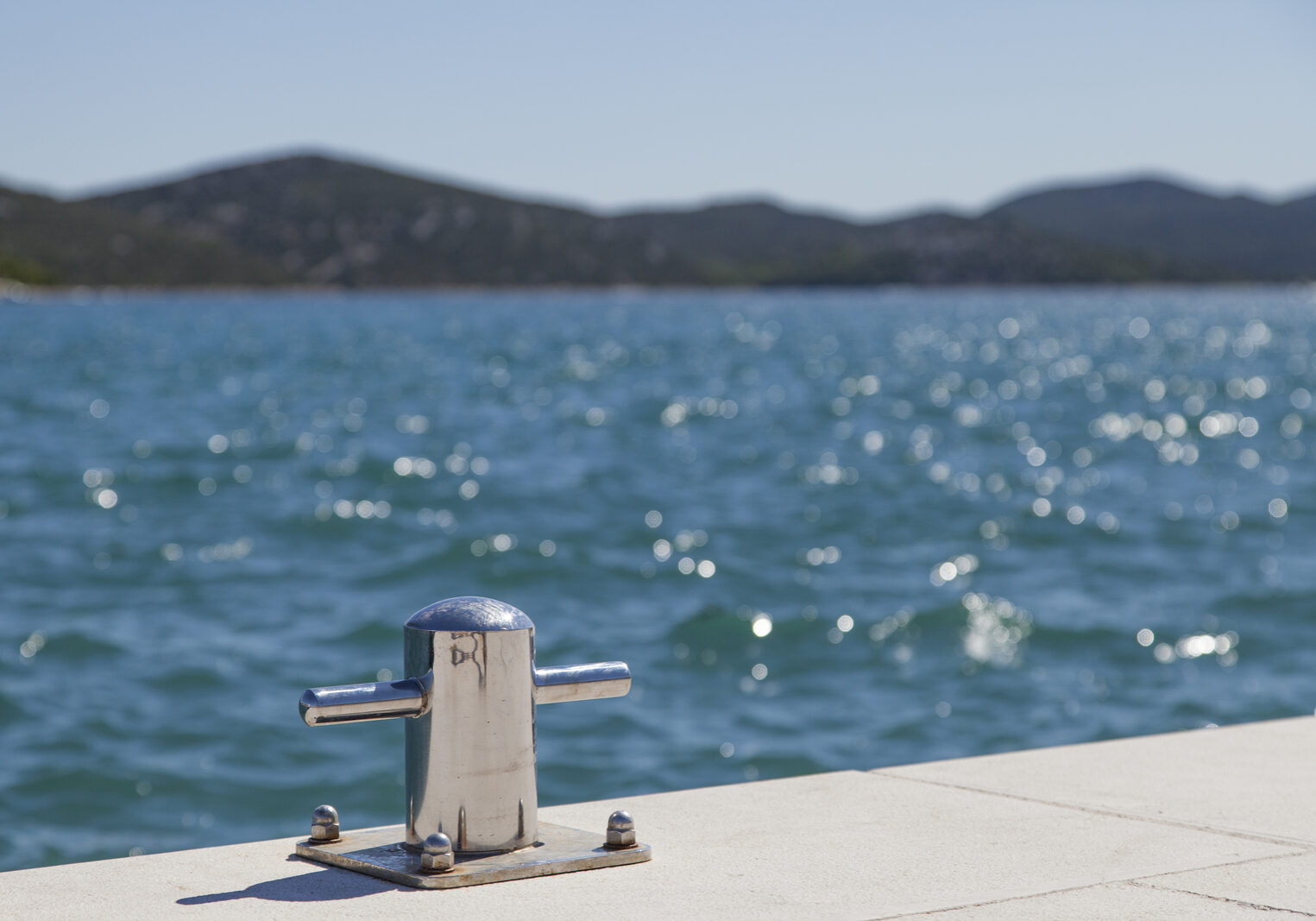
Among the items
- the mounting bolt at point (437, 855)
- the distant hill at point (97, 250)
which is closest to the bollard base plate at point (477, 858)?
the mounting bolt at point (437, 855)

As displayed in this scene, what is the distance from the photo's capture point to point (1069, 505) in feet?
62.8

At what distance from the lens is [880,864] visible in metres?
3.22

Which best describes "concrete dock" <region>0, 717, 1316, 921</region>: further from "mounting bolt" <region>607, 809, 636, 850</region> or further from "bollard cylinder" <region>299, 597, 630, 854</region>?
"bollard cylinder" <region>299, 597, 630, 854</region>

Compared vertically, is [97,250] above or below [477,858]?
above

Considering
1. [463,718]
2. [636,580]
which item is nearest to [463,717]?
[463,718]

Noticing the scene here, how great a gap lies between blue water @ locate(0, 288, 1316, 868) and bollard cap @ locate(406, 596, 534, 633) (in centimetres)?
501

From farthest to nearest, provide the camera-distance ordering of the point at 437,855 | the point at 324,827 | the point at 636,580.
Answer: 1. the point at 636,580
2. the point at 324,827
3. the point at 437,855

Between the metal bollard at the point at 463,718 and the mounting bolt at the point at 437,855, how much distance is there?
0.10 m

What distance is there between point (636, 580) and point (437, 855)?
1131 centimetres

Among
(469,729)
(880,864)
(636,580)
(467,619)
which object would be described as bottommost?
(636,580)

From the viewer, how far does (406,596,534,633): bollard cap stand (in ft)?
10.7

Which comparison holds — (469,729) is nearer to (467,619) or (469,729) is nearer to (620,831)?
(467,619)

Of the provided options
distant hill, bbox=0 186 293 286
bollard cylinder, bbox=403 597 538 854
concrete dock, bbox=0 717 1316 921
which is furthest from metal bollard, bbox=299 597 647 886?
distant hill, bbox=0 186 293 286

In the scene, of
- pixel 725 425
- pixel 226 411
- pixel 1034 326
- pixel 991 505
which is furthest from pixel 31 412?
pixel 1034 326
